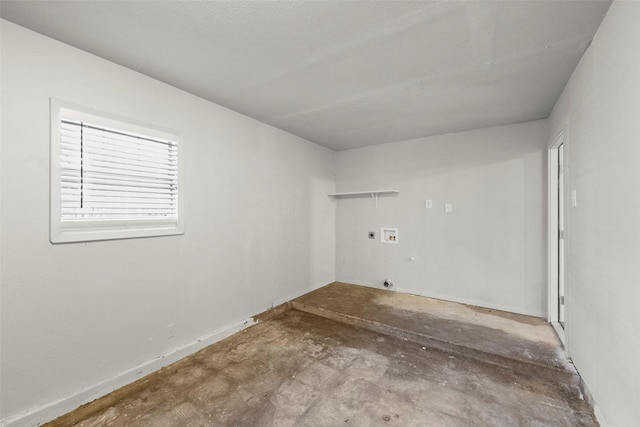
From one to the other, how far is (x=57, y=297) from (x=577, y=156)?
388cm

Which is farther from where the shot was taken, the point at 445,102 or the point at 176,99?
the point at 445,102

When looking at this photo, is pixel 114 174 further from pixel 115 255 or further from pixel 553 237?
pixel 553 237

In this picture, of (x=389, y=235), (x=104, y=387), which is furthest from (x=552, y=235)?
(x=104, y=387)

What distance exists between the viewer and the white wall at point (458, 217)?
10.7 feet

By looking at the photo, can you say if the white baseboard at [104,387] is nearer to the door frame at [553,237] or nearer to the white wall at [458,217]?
the white wall at [458,217]

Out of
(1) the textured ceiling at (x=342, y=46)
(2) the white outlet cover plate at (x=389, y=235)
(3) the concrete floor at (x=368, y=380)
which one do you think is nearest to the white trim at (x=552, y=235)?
(3) the concrete floor at (x=368, y=380)

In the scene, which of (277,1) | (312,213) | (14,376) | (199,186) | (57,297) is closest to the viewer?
(277,1)

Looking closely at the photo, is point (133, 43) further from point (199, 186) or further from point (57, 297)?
point (57, 297)

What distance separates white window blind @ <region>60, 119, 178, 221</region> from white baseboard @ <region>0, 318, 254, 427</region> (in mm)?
1210

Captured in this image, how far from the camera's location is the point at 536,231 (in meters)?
3.21

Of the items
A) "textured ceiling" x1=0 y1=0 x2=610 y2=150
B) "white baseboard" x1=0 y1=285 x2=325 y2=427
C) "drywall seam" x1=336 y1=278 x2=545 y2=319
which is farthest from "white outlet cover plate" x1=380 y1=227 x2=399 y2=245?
"white baseboard" x1=0 y1=285 x2=325 y2=427

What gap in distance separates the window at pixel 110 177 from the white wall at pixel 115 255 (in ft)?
0.23

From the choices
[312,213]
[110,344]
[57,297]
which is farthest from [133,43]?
[312,213]

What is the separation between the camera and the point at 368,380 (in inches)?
84.2
